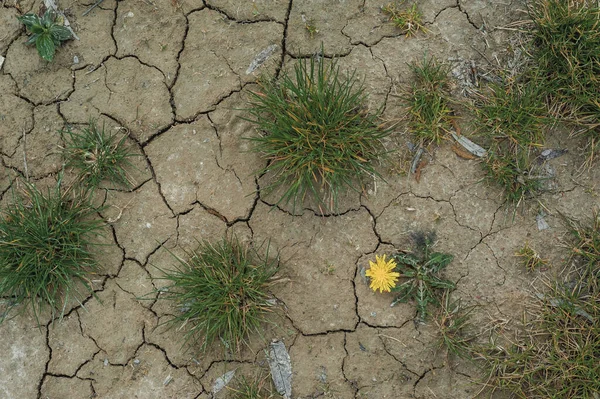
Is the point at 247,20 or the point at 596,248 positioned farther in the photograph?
the point at 247,20

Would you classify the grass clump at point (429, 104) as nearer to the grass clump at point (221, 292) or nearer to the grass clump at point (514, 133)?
the grass clump at point (514, 133)

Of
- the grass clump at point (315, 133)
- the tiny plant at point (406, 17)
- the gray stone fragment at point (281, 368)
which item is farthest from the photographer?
the tiny plant at point (406, 17)

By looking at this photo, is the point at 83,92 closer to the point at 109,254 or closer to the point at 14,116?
the point at 14,116

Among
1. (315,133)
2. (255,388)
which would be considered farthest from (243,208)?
(255,388)

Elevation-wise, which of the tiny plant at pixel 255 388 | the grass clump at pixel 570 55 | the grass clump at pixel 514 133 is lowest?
the tiny plant at pixel 255 388

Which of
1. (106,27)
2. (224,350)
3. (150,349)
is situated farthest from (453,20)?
(150,349)

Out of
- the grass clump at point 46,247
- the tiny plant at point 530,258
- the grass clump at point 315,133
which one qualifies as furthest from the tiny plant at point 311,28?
the tiny plant at point 530,258
